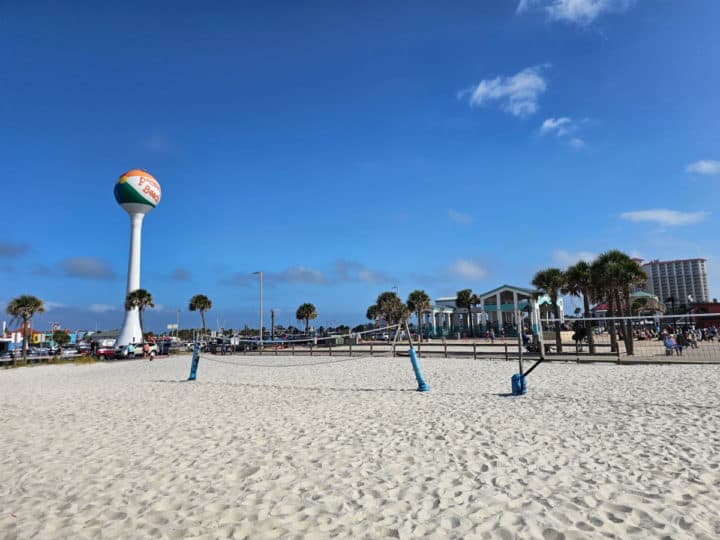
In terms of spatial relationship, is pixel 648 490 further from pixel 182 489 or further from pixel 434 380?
pixel 434 380

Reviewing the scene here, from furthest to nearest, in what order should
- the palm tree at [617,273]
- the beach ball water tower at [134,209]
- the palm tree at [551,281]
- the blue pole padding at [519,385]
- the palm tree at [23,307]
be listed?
the beach ball water tower at [134,209] → the palm tree at [23,307] → the palm tree at [551,281] → the palm tree at [617,273] → the blue pole padding at [519,385]

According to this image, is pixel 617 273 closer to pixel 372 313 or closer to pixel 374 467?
pixel 374 467

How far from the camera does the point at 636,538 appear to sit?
3.44 metres

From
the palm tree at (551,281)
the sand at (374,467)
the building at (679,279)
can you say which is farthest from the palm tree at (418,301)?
the building at (679,279)

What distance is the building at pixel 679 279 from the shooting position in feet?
383

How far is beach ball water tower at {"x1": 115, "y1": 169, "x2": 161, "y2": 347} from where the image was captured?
183 feet

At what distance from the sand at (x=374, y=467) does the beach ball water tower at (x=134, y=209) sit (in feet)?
165

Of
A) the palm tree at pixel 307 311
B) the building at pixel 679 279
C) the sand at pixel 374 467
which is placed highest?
the building at pixel 679 279

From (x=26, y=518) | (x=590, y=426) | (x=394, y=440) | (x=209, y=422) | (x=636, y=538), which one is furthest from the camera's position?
(x=209, y=422)

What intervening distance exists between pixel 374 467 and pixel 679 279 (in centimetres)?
14225

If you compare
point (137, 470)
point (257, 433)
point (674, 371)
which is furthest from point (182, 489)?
point (674, 371)

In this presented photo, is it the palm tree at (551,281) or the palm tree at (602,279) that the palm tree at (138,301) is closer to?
the palm tree at (551,281)

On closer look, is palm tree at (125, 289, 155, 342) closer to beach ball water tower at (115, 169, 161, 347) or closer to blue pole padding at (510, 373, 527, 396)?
beach ball water tower at (115, 169, 161, 347)

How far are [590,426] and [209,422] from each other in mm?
6538
